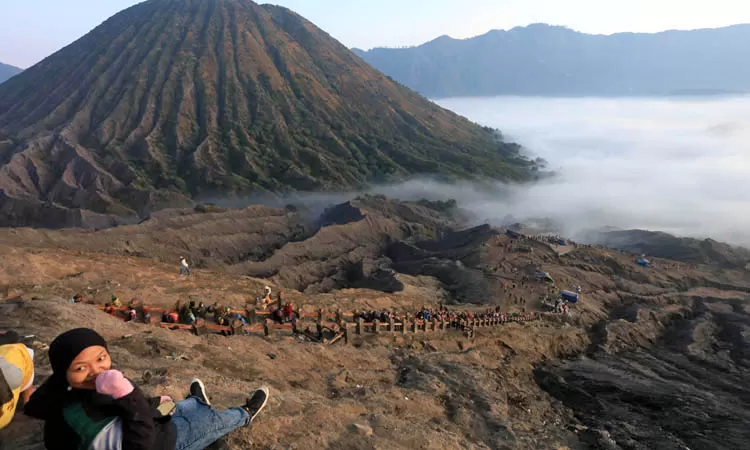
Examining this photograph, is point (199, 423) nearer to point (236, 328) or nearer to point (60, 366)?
point (60, 366)

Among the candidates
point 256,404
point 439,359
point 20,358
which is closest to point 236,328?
point 439,359

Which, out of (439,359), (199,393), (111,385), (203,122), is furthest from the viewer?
(203,122)

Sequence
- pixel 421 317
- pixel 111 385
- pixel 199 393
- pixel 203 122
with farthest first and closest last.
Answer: pixel 203 122, pixel 421 317, pixel 199 393, pixel 111 385

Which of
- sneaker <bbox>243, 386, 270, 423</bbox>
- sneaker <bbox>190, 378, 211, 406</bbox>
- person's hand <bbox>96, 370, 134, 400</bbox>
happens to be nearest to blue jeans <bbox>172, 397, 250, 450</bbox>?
sneaker <bbox>190, 378, 211, 406</bbox>

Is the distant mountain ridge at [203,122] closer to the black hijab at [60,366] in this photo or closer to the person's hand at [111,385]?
the black hijab at [60,366]

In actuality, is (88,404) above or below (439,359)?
above

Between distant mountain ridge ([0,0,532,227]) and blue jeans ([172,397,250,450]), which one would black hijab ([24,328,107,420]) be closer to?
blue jeans ([172,397,250,450])

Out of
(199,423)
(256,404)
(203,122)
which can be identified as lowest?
(256,404)
